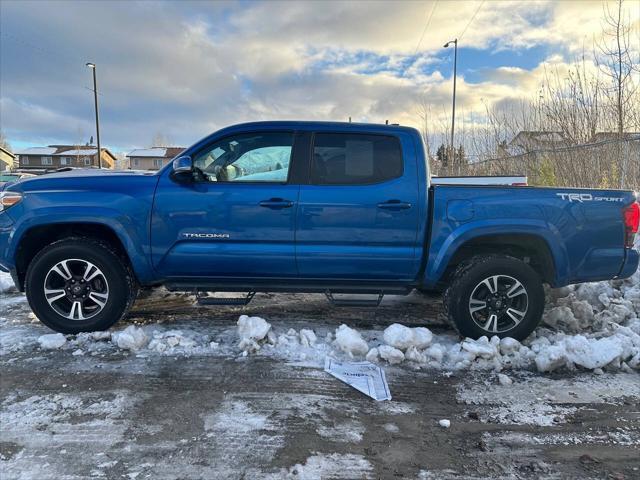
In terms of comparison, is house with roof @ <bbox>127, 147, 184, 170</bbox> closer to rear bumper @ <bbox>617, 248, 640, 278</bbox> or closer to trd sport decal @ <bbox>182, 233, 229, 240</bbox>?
trd sport decal @ <bbox>182, 233, 229, 240</bbox>

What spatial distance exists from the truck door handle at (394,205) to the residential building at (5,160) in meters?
75.8

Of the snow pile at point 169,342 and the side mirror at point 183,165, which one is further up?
the side mirror at point 183,165

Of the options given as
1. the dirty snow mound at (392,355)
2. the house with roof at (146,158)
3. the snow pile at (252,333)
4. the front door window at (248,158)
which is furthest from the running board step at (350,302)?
the house with roof at (146,158)

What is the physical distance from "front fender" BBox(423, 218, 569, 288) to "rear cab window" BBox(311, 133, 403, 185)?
29.2 inches

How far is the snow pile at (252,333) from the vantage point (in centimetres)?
378

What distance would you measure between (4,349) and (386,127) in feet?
13.1

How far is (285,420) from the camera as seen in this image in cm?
281

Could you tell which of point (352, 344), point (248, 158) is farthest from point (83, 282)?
point (352, 344)

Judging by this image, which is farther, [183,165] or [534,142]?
[534,142]

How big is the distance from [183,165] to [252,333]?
1.61 meters

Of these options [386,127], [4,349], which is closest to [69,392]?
[4,349]

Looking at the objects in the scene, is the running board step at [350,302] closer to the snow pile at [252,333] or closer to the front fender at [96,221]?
the snow pile at [252,333]

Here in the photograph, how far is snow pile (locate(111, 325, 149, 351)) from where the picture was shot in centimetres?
377

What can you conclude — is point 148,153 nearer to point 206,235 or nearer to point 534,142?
point 534,142
